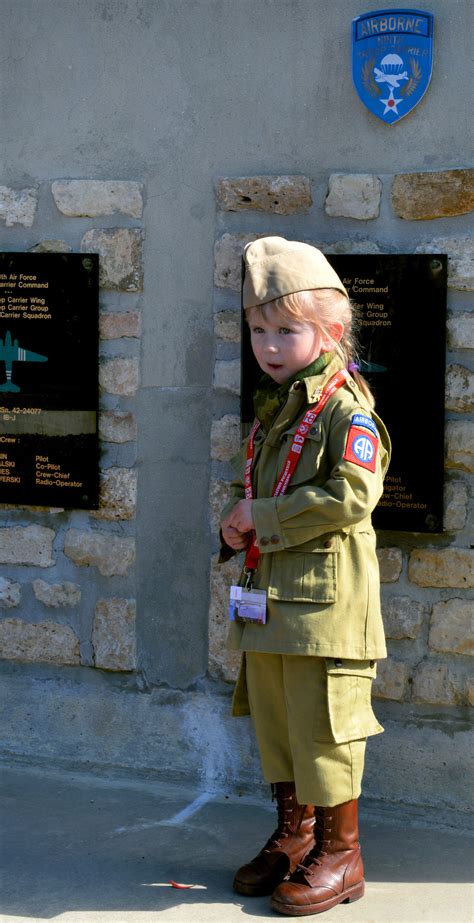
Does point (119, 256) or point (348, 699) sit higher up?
point (119, 256)

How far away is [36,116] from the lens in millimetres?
4148

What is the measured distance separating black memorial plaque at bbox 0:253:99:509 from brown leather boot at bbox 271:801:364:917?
1489 millimetres

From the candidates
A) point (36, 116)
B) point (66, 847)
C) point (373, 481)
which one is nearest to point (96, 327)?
point (36, 116)

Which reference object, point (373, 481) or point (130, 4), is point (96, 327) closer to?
point (130, 4)

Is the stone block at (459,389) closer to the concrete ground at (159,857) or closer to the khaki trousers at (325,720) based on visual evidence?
the khaki trousers at (325,720)

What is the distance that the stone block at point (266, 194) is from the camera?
150 inches

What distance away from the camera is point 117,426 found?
162 inches

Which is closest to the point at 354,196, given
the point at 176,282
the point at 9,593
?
the point at 176,282

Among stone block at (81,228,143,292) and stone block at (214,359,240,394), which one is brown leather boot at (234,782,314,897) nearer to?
stone block at (214,359,240,394)

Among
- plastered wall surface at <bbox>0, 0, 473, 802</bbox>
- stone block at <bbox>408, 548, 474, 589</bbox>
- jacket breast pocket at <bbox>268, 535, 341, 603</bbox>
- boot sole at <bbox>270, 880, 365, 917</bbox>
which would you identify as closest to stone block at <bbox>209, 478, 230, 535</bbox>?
plastered wall surface at <bbox>0, 0, 473, 802</bbox>

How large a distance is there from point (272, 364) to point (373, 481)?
42 centimetres

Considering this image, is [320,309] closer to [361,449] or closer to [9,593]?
[361,449]

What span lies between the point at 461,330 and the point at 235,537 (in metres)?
1.03

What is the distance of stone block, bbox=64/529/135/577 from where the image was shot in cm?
413
